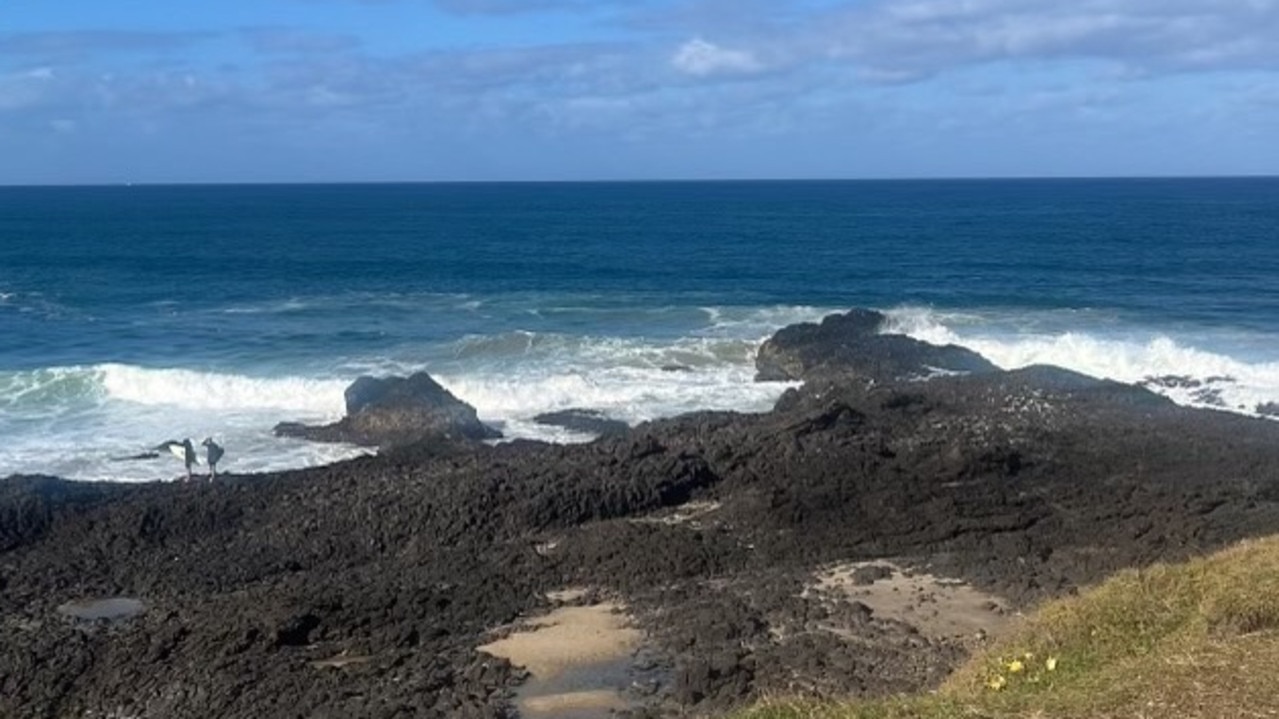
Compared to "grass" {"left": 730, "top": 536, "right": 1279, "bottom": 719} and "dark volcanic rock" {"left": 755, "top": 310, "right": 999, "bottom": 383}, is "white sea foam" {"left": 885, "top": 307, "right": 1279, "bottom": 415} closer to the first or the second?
"dark volcanic rock" {"left": 755, "top": 310, "right": 999, "bottom": 383}

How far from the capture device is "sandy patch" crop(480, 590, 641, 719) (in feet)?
51.2

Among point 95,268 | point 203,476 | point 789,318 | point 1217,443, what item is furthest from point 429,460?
point 95,268

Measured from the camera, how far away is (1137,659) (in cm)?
1176

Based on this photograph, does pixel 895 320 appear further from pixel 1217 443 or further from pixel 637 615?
pixel 637 615

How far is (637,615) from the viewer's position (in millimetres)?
18500

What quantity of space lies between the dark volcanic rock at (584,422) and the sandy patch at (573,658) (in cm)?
1174

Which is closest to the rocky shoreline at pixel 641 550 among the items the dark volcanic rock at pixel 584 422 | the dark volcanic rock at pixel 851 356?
the dark volcanic rock at pixel 584 422

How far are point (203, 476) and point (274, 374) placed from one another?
14.1m

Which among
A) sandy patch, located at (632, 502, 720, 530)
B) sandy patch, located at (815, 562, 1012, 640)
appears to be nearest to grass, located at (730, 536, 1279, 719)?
sandy patch, located at (815, 562, 1012, 640)

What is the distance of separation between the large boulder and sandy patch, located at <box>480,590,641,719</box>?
11.2 m

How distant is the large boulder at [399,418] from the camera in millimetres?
30078

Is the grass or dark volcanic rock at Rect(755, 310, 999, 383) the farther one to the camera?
dark volcanic rock at Rect(755, 310, 999, 383)

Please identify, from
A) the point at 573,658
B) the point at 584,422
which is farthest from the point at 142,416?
the point at 573,658

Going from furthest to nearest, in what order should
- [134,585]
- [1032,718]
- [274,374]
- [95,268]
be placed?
[95,268], [274,374], [134,585], [1032,718]
